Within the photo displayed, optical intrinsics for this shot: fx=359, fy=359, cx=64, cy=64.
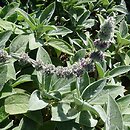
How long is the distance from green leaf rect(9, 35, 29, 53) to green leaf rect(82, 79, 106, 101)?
51 centimetres

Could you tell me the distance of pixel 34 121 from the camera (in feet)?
6.65

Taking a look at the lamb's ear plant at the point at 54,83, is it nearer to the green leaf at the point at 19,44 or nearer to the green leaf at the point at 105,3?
the green leaf at the point at 19,44

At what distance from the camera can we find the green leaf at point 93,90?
200cm

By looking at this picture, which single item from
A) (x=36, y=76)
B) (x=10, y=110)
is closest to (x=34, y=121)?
(x=10, y=110)

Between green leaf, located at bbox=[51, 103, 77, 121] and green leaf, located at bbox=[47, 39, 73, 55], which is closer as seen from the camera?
green leaf, located at bbox=[51, 103, 77, 121]

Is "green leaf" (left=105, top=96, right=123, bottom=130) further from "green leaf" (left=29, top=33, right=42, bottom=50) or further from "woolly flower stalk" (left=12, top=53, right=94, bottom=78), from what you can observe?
"green leaf" (left=29, top=33, right=42, bottom=50)

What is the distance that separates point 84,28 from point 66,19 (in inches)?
7.3

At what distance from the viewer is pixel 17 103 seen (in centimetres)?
201

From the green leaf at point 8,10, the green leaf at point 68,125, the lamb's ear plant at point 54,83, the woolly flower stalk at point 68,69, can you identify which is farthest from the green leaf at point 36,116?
the green leaf at point 8,10

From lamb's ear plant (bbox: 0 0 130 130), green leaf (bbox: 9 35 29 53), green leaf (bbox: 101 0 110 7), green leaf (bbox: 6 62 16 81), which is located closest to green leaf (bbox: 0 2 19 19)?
lamb's ear plant (bbox: 0 0 130 130)

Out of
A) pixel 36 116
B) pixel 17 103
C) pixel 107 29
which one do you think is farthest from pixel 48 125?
pixel 107 29

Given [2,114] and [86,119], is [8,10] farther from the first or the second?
[86,119]

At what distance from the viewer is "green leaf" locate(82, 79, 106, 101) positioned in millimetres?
2004

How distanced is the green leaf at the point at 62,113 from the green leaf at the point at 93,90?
113 millimetres
